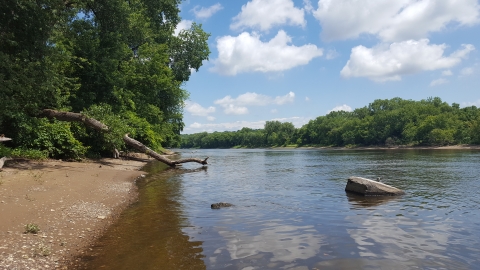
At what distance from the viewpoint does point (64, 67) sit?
2548 cm

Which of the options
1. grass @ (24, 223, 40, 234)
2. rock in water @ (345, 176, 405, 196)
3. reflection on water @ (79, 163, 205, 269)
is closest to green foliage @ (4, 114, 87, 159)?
reflection on water @ (79, 163, 205, 269)

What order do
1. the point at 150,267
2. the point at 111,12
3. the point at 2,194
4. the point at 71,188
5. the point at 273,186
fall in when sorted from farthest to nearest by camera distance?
the point at 111,12 → the point at 273,186 → the point at 71,188 → the point at 2,194 → the point at 150,267

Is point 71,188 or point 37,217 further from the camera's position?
point 71,188

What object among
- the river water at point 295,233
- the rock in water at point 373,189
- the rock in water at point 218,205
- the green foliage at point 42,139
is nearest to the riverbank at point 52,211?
the river water at point 295,233

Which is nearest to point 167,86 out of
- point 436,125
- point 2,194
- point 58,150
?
point 58,150

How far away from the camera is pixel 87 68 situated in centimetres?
2781

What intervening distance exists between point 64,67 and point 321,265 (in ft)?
82.2

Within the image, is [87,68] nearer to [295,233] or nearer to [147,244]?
[147,244]

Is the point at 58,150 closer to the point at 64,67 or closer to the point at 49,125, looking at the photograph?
the point at 49,125

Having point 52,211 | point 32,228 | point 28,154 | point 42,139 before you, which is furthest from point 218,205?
point 42,139

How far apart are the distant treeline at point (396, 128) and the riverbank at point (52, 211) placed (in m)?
101

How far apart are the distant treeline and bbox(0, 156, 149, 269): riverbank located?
101 meters

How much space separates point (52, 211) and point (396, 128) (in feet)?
416

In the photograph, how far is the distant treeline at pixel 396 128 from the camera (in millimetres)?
98625
